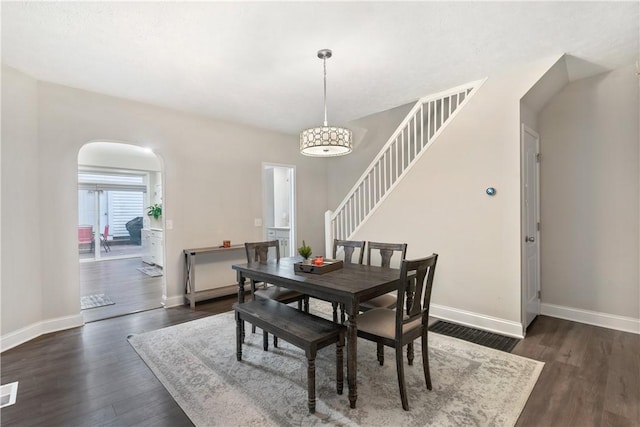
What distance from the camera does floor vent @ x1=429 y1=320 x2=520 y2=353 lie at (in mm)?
2922

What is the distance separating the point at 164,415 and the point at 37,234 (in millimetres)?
2644

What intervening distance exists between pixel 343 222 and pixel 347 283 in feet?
8.22

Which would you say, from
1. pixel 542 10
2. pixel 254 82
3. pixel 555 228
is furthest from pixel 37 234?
pixel 555 228

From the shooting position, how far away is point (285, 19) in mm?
2275

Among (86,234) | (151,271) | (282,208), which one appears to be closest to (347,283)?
(282,208)

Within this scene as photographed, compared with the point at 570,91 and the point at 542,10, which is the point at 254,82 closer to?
the point at 542,10

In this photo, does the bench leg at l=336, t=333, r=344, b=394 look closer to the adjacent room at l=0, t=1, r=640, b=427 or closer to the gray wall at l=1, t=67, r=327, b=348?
the adjacent room at l=0, t=1, r=640, b=427

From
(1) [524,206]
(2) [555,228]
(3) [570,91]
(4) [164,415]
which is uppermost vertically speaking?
(3) [570,91]

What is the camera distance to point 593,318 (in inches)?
133

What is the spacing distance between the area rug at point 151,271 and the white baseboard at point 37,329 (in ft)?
9.21

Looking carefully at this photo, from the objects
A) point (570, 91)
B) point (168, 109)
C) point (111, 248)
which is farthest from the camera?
point (111, 248)

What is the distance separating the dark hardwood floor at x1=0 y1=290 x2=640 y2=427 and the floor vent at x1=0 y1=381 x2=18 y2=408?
40 millimetres

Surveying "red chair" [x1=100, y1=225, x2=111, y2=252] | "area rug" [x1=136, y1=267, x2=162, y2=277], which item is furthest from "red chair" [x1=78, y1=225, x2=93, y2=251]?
"area rug" [x1=136, y1=267, x2=162, y2=277]

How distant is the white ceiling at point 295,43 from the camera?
2.19 m
